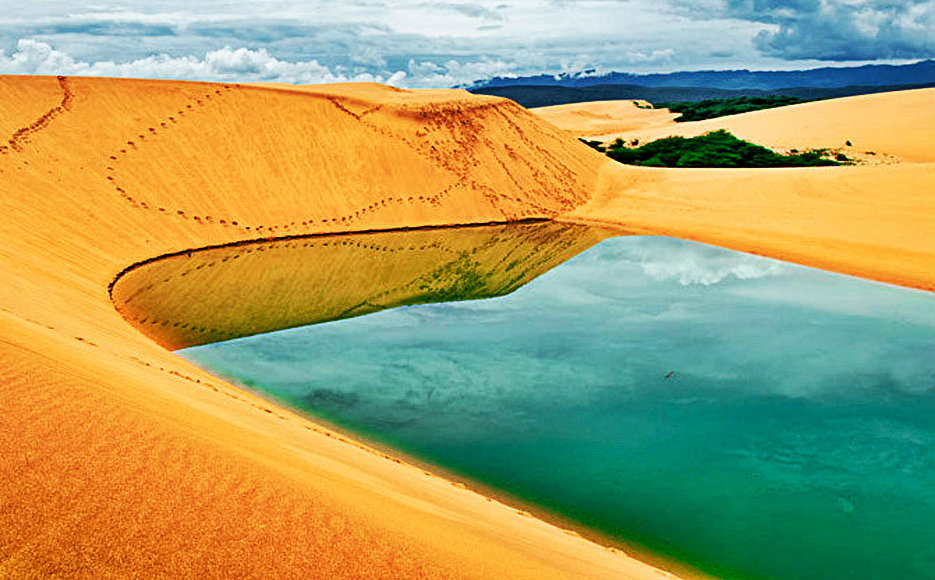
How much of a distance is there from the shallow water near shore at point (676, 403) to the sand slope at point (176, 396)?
1.19 m

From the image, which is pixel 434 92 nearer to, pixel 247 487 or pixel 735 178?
pixel 735 178

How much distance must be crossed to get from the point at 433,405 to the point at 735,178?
22390 mm

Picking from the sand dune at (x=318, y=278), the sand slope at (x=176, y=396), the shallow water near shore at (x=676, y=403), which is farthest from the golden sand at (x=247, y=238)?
the shallow water near shore at (x=676, y=403)

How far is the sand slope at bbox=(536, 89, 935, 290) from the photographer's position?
1908 cm

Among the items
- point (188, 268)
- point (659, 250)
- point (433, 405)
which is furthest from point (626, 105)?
point (433, 405)

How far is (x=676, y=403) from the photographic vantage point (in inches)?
372

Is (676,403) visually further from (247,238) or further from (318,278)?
(247,238)

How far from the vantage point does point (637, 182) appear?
30.0 meters

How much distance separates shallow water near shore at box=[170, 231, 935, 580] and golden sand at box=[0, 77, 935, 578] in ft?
3.66

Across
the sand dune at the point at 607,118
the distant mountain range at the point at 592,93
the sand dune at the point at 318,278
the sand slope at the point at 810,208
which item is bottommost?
the sand dune at the point at 318,278

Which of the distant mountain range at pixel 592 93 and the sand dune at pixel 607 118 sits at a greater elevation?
the distant mountain range at pixel 592 93

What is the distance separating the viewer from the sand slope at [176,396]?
3.28 meters

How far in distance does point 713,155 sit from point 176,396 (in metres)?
33.4

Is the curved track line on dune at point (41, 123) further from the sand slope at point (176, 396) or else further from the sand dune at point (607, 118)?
the sand dune at point (607, 118)
